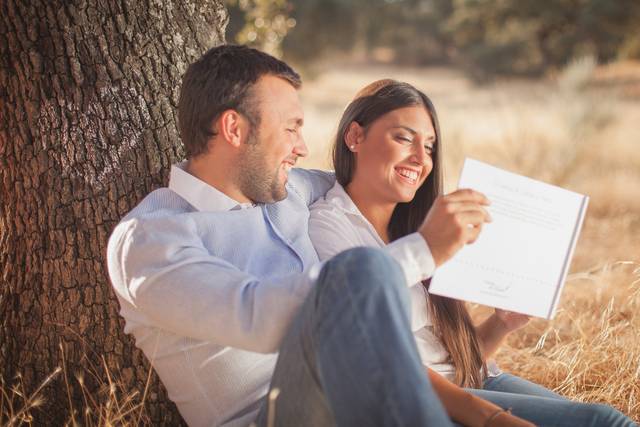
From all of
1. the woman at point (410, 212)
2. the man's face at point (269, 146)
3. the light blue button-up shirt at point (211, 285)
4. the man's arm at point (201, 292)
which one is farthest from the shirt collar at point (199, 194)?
the woman at point (410, 212)

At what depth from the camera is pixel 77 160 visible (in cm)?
256

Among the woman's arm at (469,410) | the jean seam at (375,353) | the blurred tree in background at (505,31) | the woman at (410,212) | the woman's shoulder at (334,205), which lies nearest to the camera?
the jean seam at (375,353)

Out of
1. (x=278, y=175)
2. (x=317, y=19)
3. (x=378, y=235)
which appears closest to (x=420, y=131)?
(x=378, y=235)

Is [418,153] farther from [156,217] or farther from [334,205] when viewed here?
[156,217]

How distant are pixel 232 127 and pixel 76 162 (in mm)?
651

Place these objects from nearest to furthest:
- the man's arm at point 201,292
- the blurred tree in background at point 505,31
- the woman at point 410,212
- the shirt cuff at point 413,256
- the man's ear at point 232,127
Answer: the man's arm at point 201,292
the shirt cuff at point 413,256
the man's ear at point 232,127
the woman at point 410,212
the blurred tree in background at point 505,31

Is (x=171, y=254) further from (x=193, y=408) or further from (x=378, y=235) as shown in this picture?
(x=378, y=235)

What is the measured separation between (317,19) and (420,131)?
16287 millimetres

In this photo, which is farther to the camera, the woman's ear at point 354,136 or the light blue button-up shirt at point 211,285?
the woman's ear at point 354,136

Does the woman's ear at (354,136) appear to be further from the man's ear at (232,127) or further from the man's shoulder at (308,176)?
the man's ear at (232,127)

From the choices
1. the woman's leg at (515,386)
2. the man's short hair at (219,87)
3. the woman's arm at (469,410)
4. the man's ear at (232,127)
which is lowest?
the woman's leg at (515,386)

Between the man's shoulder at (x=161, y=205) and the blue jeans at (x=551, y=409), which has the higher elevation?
the man's shoulder at (x=161, y=205)

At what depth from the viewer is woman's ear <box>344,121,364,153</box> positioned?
8.91 ft

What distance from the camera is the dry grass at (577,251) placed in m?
2.72
